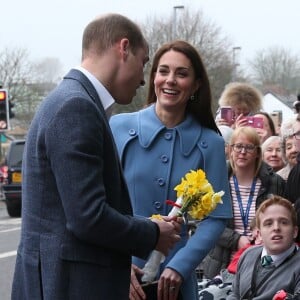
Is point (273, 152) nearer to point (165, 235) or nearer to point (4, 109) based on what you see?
point (165, 235)

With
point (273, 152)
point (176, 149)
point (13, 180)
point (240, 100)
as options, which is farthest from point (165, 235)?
point (13, 180)

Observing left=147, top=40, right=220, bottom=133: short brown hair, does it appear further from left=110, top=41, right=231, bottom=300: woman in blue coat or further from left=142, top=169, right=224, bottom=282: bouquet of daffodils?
left=142, top=169, right=224, bottom=282: bouquet of daffodils

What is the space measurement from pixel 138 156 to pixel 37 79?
55200mm

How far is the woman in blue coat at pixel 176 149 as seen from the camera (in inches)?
123

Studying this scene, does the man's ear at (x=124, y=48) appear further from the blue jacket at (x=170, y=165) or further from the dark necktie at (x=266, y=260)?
the dark necktie at (x=266, y=260)

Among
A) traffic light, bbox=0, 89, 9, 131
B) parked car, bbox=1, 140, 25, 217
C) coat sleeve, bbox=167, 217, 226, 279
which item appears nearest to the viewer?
coat sleeve, bbox=167, 217, 226, 279

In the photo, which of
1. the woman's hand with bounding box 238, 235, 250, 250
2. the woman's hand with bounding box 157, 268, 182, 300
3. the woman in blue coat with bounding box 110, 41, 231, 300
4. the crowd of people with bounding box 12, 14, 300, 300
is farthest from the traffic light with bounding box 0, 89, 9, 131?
the woman's hand with bounding box 157, 268, 182, 300

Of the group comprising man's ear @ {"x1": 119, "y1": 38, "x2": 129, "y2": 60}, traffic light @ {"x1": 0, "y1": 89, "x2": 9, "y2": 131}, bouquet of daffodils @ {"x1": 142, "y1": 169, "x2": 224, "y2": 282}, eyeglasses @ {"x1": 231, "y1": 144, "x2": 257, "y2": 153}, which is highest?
man's ear @ {"x1": 119, "y1": 38, "x2": 129, "y2": 60}

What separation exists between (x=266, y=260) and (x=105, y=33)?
2125 millimetres

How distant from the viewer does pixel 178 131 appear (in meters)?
3.23

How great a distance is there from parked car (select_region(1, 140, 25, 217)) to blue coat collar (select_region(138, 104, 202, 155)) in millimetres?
16674

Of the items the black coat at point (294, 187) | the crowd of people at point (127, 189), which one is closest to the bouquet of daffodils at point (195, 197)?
the crowd of people at point (127, 189)

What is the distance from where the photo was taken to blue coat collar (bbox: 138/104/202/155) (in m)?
3.19

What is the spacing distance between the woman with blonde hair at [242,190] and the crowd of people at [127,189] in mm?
172
